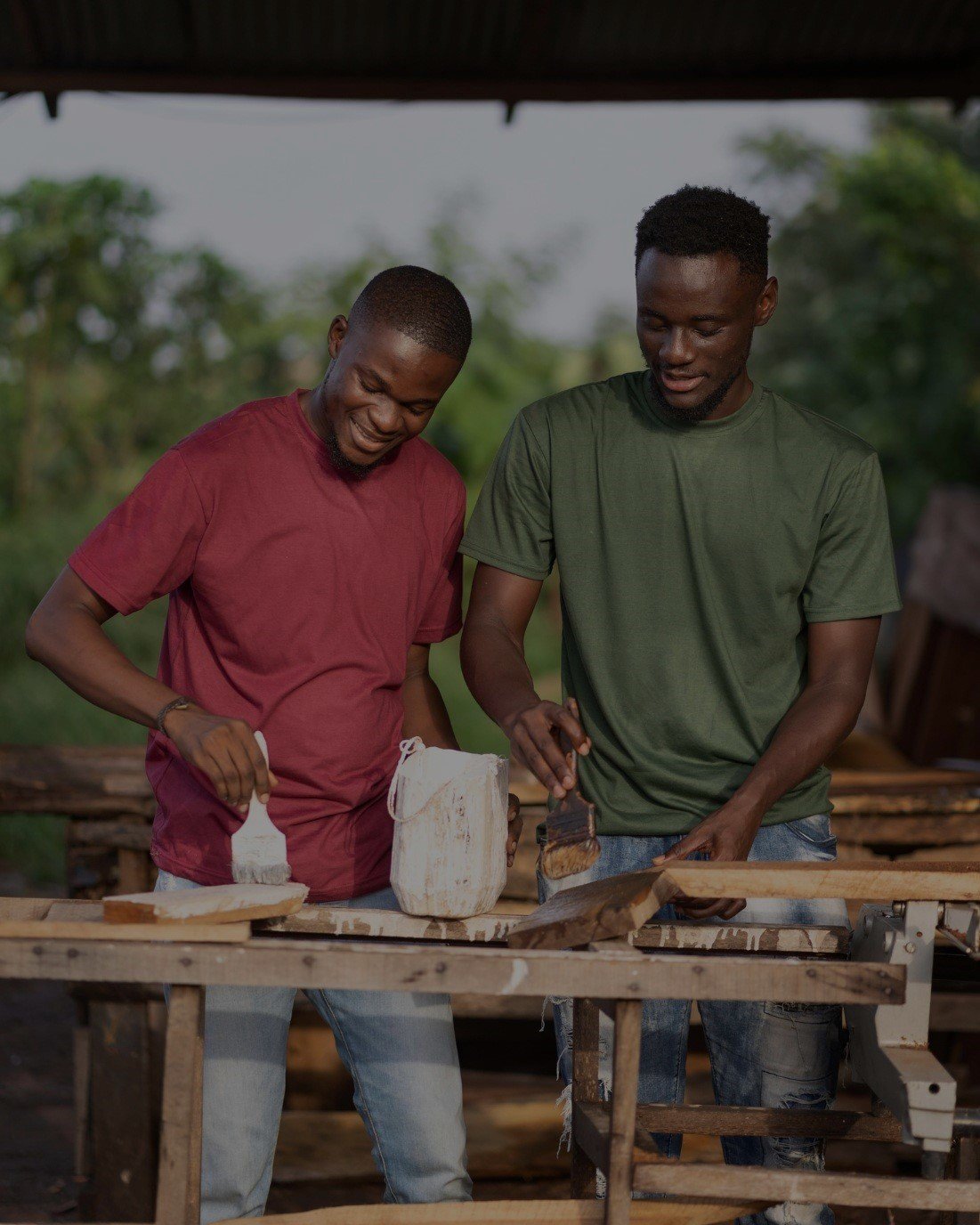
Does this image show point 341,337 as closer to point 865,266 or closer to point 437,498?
point 437,498

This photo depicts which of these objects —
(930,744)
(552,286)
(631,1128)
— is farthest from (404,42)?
(552,286)

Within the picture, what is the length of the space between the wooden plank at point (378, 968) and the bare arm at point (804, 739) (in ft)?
1.19

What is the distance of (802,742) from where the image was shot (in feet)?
8.38

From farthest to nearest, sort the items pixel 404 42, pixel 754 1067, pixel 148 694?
pixel 404 42 → pixel 754 1067 → pixel 148 694

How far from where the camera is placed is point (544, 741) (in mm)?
2438

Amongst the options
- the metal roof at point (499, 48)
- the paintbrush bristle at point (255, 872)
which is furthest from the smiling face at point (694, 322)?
the metal roof at point (499, 48)

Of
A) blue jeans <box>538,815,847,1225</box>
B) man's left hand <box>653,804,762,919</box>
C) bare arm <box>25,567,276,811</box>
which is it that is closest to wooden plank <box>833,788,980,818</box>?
blue jeans <box>538,815,847,1225</box>

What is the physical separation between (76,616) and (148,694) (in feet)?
0.65

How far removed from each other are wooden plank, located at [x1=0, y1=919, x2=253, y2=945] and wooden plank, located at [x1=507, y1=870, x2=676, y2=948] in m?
0.45

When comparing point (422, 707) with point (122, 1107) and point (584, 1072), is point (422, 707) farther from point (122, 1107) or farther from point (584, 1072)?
point (122, 1107)

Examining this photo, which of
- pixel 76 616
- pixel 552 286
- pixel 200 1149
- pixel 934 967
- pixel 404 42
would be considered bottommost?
pixel 200 1149

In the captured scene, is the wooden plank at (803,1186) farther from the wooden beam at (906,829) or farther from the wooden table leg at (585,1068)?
the wooden beam at (906,829)

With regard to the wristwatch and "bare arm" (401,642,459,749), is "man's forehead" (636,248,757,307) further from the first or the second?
the wristwatch

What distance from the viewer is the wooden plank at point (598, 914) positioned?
7.04 feet
